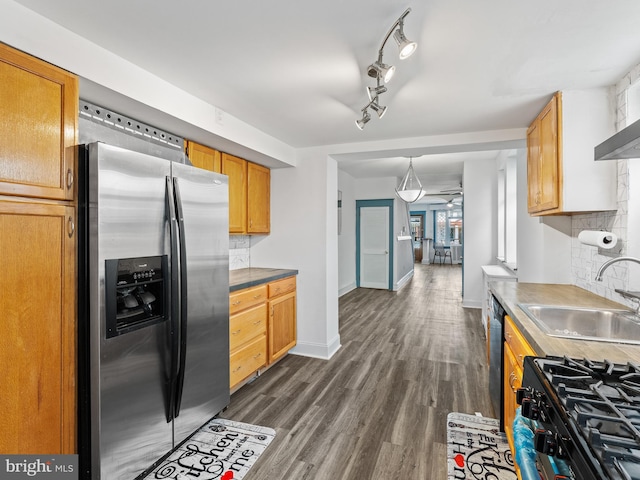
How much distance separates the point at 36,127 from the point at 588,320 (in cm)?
299

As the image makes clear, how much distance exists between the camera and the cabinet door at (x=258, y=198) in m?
3.50

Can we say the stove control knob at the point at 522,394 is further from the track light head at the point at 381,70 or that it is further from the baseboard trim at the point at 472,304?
the baseboard trim at the point at 472,304

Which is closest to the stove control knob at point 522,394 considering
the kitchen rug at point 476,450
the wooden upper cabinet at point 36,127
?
the kitchen rug at point 476,450

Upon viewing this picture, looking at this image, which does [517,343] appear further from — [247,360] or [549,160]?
[247,360]

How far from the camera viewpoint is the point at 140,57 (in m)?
1.84

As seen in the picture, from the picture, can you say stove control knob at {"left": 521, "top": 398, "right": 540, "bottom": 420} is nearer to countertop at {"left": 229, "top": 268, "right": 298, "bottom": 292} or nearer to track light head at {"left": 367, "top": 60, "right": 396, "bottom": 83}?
track light head at {"left": 367, "top": 60, "right": 396, "bottom": 83}

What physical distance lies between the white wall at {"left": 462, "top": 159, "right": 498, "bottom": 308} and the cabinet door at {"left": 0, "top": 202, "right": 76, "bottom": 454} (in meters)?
5.75

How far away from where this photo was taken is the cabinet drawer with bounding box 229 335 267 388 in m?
2.69

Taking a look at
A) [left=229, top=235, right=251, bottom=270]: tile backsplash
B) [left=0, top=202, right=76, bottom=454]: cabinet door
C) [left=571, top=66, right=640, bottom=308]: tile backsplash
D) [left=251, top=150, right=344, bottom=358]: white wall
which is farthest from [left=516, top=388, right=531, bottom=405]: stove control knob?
[left=229, top=235, right=251, bottom=270]: tile backsplash

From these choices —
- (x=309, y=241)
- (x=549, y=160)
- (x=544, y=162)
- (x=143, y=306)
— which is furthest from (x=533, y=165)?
(x=143, y=306)

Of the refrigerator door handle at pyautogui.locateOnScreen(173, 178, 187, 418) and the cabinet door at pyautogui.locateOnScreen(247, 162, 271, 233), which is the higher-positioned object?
the cabinet door at pyautogui.locateOnScreen(247, 162, 271, 233)

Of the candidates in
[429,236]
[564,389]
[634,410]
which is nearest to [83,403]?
[564,389]

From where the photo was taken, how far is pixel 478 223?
5.94m

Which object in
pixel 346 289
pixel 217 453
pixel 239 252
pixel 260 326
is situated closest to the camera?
pixel 217 453
